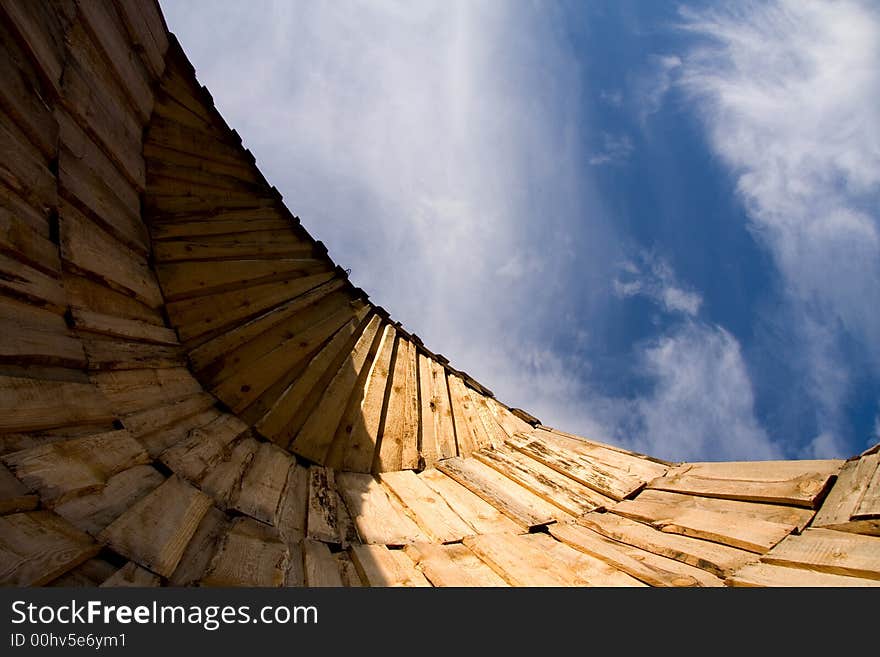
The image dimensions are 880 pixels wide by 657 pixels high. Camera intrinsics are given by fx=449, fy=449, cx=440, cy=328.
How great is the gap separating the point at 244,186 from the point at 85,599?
4588 mm

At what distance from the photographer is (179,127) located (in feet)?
13.6

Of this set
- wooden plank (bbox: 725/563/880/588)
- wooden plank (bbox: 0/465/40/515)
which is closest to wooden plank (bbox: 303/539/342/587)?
wooden plank (bbox: 0/465/40/515)

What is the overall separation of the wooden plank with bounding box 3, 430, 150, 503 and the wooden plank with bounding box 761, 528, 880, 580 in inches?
110

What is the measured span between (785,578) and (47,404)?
306 cm

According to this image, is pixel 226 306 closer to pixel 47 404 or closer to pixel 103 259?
pixel 103 259

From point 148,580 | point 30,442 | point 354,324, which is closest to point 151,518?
point 148,580

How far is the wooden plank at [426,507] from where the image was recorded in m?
2.73

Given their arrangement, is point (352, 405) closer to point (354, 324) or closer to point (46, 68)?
point (354, 324)

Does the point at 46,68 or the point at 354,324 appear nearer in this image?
the point at 46,68

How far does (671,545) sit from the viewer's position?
2309mm

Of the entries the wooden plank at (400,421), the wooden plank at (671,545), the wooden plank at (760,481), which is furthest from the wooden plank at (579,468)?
the wooden plank at (400,421)

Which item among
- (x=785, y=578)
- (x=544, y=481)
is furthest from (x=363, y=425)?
(x=785, y=578)

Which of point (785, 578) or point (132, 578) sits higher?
point (132, 578)

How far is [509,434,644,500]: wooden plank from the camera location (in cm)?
323
